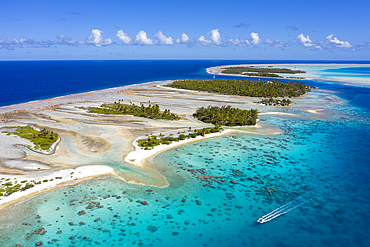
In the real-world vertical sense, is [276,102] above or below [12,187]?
above

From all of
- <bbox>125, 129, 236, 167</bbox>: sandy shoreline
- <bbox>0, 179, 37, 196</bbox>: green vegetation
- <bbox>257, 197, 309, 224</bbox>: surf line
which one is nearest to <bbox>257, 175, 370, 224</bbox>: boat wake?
<bbox>257, 197, 309, 224</bbox>: surf line

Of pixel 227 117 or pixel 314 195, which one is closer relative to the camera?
pixel 314 195

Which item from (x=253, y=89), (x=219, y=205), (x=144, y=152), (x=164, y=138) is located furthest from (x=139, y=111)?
(x=253, y=89)

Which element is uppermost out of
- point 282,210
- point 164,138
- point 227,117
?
point 227,117

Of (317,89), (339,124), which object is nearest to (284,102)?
(339,124)

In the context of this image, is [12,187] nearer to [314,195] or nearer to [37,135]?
[37,135]

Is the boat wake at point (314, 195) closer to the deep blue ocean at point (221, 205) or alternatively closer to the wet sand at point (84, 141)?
the deep blue ocean at point (221, 205)

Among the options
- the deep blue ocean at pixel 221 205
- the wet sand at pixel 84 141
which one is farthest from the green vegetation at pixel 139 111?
the deep blue ocean at pixel 221 205
